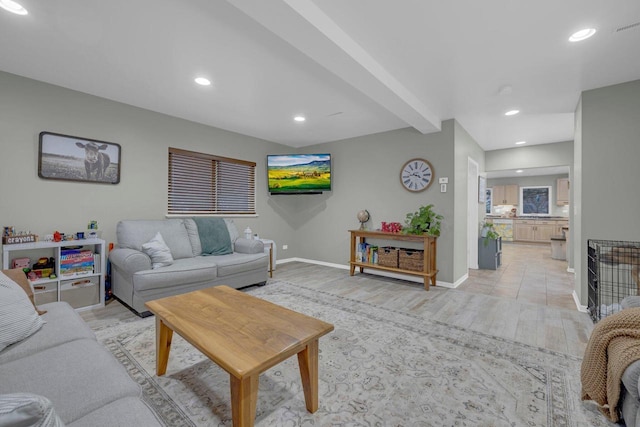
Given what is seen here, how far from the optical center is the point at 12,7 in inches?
73.7

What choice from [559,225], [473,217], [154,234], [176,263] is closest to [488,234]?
[473,217]

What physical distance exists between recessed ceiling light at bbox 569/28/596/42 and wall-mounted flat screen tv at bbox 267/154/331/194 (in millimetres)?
3467

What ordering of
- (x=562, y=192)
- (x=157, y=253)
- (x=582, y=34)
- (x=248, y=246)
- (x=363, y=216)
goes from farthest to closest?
(x=562, y=192) → (x=363, y=216) → (x=248, y=246) → (x=157, y=253) → (x=582, y=34)

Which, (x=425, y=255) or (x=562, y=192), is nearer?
(x=425, y=255)

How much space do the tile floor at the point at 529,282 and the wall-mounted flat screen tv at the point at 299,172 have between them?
2.90 metres

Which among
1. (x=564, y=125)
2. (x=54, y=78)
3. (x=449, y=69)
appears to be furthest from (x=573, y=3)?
(x=54, y=78)

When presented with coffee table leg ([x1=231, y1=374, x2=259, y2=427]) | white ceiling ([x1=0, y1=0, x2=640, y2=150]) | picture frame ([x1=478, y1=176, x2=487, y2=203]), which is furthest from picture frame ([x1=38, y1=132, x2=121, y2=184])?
picture frame ([x1=478, y1=176, x2=487, y2=203])

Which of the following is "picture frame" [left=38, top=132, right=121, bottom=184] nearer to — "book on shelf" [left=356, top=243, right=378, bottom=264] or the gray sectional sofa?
the gray sectional sofa

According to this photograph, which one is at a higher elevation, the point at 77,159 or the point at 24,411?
the point at 77,159

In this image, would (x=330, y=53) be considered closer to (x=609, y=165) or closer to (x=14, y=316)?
(x=14, y=316)

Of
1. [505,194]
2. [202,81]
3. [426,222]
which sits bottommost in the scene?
[426,222]

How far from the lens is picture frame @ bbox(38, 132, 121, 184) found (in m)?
2.95

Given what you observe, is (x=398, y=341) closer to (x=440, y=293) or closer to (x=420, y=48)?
(x=440, y=293)

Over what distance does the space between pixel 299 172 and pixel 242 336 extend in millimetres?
3923
